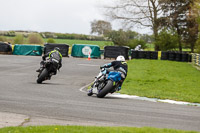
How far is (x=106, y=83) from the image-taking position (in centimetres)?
1360

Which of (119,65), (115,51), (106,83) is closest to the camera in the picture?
(119,65)

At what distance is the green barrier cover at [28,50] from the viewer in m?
44.9

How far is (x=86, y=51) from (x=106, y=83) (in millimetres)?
31977

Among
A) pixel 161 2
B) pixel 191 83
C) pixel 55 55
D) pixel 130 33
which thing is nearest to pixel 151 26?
pixel 161 2

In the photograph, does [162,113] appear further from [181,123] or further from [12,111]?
[12,111]

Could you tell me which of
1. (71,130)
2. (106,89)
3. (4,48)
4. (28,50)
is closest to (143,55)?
(28,50)

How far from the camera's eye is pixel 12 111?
31.3 ft

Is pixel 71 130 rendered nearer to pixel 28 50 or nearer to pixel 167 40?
pixel 28 50

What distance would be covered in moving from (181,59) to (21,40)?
1719 inches

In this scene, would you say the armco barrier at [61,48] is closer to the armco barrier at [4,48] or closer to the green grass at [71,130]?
the armco barrier at [4,48]

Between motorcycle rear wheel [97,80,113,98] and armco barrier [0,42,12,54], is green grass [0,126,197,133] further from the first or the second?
armco barrier [0,42,12,54]

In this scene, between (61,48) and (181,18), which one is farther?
(181,18)

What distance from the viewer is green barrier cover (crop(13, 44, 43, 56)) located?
44.9 meters

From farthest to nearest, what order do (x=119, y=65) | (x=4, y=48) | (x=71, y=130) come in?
(x=4, y=48), (x=119, y=65), (x=71, y=130)
